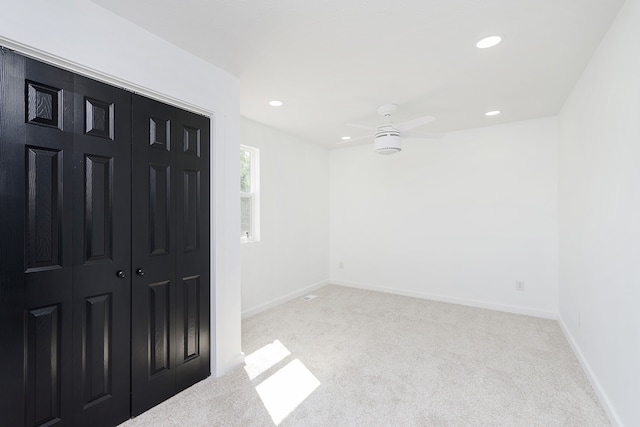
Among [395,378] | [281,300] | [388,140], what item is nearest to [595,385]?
[395,378]

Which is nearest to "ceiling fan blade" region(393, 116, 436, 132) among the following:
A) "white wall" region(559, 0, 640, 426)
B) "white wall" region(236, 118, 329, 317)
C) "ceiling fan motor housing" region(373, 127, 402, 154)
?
"ceiling fan motor housing" region(373, 127, 402, 154)

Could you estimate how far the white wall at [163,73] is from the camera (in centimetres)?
155

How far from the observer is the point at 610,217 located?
2.02 meters

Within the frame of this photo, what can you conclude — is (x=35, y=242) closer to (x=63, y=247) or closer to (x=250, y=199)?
(x=63, y=247)

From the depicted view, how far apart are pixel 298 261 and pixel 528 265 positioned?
10.6 feet

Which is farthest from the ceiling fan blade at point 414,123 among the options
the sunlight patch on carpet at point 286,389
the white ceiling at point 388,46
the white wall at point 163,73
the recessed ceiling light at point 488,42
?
the sunlight patch on carpet at point 286,389

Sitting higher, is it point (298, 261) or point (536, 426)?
point (298, 261)

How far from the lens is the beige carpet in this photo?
198 cm

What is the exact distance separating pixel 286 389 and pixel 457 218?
3420 millimetres

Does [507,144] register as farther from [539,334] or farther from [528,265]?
[539,334]

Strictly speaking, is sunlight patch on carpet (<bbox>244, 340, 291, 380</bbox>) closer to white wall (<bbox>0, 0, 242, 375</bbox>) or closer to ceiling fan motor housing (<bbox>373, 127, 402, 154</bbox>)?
white wall (<bbox>0, 0, 242, 375</bbox>)

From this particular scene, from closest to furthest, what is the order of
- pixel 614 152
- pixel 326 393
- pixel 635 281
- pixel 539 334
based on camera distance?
pixel 635 281 → pixel 614 152 → pixel 326 393 → pixel 539 334

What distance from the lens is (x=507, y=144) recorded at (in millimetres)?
4121

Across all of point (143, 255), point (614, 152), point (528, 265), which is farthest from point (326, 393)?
point (528, 265)
